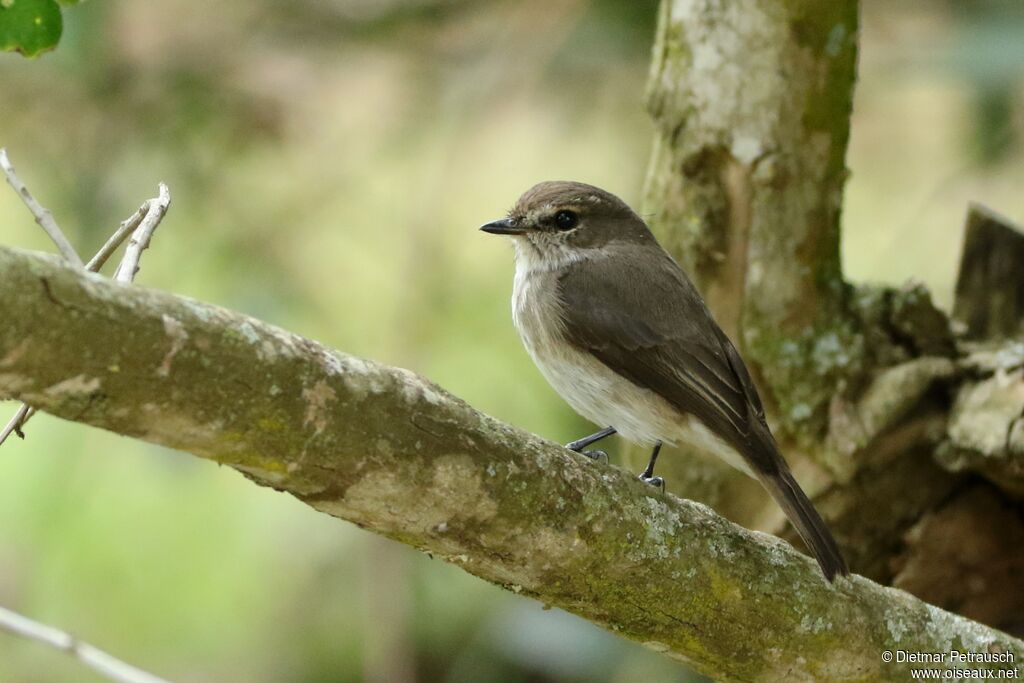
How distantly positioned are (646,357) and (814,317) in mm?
769

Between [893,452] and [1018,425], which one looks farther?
[893,452]

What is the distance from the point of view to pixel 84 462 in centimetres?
502

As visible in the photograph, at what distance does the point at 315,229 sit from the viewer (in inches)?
244

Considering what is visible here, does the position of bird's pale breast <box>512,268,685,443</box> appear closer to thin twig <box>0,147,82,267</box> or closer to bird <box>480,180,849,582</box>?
bird <box>480,180,849,582</box>

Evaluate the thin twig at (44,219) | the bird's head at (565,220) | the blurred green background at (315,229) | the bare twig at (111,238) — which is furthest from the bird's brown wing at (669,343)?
the thin twig at (44,219)

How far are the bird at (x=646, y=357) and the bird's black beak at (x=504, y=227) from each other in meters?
0.02

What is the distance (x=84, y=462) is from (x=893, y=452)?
3.22 meters

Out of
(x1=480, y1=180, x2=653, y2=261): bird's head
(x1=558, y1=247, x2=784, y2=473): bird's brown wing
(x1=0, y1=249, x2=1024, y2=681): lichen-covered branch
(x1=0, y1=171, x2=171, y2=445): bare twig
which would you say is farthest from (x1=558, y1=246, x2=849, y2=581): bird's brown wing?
(x1=0, y1=171, x2=171, y2=445): bare twig

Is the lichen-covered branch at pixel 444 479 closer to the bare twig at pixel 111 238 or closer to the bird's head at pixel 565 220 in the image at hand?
the bare twig at pixel 111 238

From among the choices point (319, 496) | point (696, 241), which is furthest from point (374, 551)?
point (319, 496)

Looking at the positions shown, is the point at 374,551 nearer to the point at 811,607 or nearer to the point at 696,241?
the point at 696,241

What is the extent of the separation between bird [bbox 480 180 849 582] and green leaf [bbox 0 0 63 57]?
1.70 m

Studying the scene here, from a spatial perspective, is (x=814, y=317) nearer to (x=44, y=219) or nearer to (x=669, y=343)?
(x=669, y=343)

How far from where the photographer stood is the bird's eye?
13.6 ft
